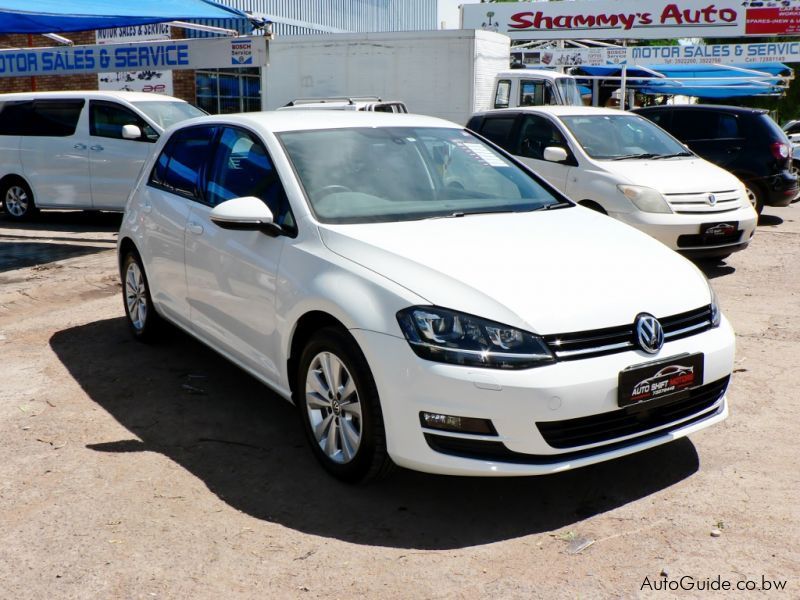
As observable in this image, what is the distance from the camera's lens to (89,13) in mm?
10750

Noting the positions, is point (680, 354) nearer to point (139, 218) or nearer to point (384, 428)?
point (384, 428)

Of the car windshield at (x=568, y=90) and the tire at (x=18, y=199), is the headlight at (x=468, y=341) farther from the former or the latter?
the car windshield at (x=568, y=90)

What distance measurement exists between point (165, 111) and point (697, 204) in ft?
24.6

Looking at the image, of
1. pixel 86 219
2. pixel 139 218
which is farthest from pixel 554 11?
pixel 139 218

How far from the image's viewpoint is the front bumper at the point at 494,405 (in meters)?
3.39

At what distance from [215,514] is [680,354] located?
6.82 feet

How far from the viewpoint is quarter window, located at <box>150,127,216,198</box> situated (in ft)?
17.5

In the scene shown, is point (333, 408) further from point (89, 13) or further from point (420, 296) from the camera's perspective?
point (89, 13)

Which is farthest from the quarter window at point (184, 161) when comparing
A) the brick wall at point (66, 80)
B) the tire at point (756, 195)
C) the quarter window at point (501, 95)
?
the brick wall at point (66, 80)

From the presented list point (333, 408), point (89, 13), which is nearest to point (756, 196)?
point (89, 13)

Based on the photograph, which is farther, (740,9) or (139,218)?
(740,9)

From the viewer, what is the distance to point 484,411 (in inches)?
134

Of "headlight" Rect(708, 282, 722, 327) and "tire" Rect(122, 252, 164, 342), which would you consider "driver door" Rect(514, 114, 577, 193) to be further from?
"headlight" Rect(708, 282, 722, 327)

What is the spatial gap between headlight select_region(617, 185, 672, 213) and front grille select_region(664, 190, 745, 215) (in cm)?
6
